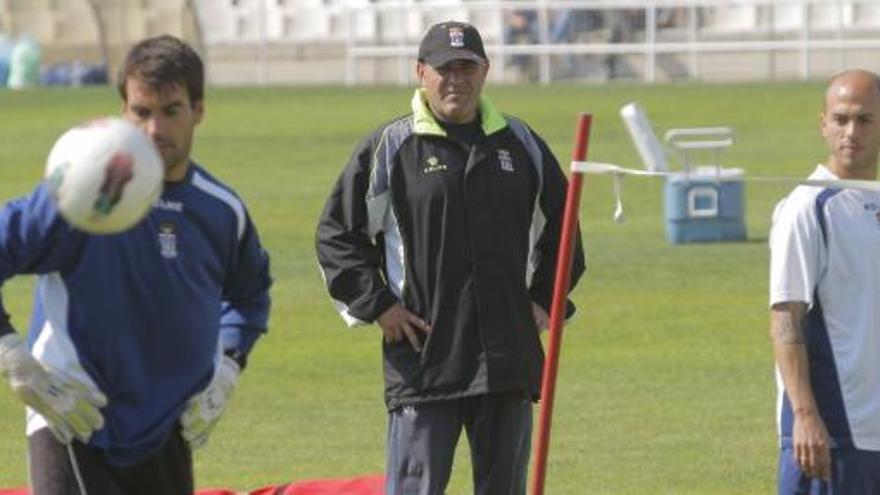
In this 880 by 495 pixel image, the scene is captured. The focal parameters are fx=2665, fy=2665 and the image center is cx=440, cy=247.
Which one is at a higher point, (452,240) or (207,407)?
(452,240)

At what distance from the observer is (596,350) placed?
16.9 m

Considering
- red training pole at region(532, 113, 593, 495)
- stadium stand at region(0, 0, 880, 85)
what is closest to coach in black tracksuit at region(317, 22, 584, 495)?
red training pole at region(532, 113, 593, 495)

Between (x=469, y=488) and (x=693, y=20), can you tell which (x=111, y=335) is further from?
(x=693, y=20)

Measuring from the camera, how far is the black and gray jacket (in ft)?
29.6

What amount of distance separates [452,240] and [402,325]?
34 centimetres

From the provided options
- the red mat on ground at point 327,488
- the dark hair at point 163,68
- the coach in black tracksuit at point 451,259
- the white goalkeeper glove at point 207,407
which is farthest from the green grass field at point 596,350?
the dark hair at point 163,68

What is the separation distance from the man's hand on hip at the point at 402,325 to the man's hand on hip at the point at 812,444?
164 cm

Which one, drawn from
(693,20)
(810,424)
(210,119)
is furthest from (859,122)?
(693,20)

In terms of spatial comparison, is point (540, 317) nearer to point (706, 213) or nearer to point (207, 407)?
point (207, 407)

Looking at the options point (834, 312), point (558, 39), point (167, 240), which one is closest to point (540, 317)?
point (834, 312)

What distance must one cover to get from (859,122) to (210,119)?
2808 cm

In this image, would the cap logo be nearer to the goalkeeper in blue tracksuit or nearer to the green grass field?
the goalkeeper in blue tracksuit

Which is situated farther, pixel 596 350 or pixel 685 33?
pixel 685 33

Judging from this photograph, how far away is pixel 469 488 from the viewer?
12.2m
